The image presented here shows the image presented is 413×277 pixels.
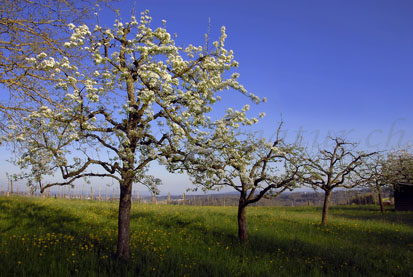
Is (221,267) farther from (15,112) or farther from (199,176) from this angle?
(15,112)

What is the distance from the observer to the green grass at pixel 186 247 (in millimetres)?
10772

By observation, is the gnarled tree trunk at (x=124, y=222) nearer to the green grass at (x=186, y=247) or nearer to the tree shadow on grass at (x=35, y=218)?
the green grass at (x=186, y=247)

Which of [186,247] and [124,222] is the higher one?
[124,222]

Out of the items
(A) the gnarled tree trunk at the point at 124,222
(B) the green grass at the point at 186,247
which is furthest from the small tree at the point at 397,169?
(A) the gnarled tree trunk at the point at 124,222

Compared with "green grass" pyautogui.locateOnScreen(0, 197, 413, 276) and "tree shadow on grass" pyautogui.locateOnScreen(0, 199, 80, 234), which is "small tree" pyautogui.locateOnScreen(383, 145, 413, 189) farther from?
"tree shadow on grass" pyautogui.locateOnScreen(0, 199, 80, 234)

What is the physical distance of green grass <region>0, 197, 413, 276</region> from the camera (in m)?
10.8

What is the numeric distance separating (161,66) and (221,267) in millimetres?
7640

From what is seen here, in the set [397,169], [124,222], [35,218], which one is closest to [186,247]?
[124,222]

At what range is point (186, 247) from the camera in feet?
47.2

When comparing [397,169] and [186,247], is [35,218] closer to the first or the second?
[186,247]

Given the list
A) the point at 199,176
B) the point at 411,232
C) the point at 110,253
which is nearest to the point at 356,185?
the point at 411,232

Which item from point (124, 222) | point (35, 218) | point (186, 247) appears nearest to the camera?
point (124, 222)

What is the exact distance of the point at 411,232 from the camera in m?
22.8

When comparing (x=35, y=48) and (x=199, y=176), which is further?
(x=199, y=176)
